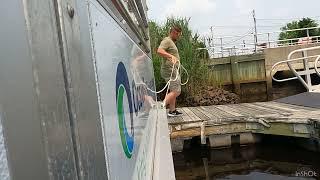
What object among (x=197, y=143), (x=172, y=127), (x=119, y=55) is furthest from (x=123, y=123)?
(x=197, y=143)

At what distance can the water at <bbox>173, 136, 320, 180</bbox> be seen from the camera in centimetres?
510

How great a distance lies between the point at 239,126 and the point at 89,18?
5.61 metres

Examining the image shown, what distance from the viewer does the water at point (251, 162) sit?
5.10m

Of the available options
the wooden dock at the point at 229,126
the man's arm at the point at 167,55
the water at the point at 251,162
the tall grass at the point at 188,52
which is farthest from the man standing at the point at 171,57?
the tall grass at the point at 188,52

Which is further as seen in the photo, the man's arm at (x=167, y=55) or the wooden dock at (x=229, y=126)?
the wooden dock at (x=229, y=126)

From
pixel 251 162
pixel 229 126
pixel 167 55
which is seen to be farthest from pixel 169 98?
pixel 251 162

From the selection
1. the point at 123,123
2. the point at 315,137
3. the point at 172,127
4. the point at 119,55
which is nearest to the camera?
the point at 123,123

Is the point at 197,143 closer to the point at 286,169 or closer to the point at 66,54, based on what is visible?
the point at 286,169

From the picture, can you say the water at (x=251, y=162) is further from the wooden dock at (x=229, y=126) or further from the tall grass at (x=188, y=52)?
the tall grass at (x=188, y=52)

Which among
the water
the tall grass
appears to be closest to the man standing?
the water

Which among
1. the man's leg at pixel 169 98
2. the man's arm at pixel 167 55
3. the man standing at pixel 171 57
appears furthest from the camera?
the man's leg at pixel 169 98

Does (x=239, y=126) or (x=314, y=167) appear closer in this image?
(x=314, y=167)

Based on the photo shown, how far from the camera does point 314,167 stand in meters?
5.15

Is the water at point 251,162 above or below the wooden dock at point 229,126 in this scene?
below
